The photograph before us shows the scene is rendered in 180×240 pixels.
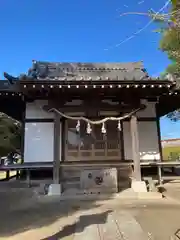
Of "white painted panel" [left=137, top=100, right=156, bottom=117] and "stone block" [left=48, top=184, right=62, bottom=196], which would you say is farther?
→ "white painted panel" [left=137, top=100, right=156, bottom=117]

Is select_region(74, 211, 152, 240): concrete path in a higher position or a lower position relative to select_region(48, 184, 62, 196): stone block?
lower

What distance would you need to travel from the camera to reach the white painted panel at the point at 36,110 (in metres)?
8.95

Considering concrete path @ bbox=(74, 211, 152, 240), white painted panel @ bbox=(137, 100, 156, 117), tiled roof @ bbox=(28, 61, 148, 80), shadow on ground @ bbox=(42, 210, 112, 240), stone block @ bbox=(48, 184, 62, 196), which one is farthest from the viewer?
tiled roof @ bbox=(28, 61, 148, 80)

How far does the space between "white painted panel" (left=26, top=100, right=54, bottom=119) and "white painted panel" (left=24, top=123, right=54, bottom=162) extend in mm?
323

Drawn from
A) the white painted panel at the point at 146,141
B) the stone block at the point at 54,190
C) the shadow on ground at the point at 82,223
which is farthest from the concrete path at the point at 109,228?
the white painted panel at the point at 146,141

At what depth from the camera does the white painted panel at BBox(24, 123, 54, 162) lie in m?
8.68

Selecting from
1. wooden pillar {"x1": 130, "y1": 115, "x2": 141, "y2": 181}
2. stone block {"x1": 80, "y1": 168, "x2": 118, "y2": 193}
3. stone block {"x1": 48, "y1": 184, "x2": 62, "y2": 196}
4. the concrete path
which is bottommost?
the concrete path

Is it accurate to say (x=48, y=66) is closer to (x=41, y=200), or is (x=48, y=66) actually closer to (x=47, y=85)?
(x=47, y=85)

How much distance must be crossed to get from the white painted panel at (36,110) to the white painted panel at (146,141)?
10.3 feet

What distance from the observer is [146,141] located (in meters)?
9.01

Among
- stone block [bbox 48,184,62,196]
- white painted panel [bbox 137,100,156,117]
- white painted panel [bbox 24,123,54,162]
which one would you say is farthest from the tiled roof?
Answer: stone block [bbox 48,184,62,196]

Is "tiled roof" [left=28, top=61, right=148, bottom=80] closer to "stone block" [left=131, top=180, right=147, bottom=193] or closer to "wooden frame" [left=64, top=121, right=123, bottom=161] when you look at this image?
"wooden frame" [left=64, top=121, right=123, bottom=161]

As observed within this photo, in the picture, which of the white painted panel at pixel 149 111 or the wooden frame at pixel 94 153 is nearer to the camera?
the wooden frame at pixel 94 153

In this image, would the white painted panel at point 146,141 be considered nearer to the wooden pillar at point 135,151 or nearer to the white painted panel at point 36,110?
the wooden pillar at point 135,151
